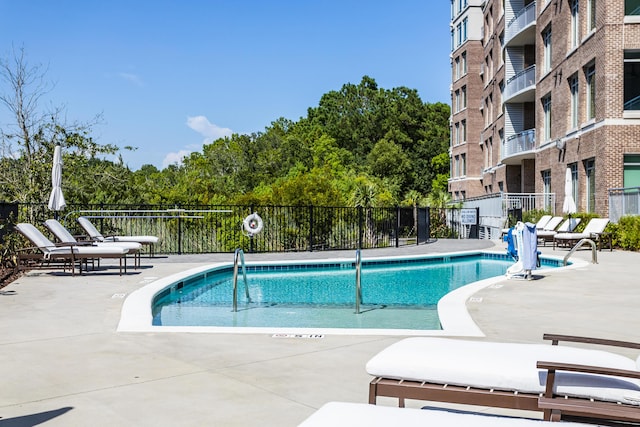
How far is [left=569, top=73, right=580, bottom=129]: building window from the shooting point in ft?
86.1

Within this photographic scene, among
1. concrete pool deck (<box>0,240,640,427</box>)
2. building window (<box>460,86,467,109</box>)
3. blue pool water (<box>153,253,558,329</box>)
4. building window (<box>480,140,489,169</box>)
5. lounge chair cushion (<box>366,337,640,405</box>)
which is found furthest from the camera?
building window (<box>460,86,467,109</box>)

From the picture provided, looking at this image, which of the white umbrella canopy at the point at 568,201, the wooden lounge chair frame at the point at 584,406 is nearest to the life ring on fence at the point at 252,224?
the white umbrella canopy at the point at 568,201

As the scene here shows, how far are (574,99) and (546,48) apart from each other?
526 centimetres

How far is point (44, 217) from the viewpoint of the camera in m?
17.4

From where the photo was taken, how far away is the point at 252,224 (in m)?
19.7

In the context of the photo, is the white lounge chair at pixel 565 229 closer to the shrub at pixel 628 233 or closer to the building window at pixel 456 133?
the shrub at pixel 628 233

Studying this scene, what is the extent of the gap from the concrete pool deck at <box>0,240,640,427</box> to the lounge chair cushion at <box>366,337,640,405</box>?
855 mm

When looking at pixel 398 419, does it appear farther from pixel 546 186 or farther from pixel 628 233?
pixel 546 186

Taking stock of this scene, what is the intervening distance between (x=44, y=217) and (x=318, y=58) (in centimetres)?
4492

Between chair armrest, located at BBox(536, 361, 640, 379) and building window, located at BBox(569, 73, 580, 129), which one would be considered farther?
building window, located at BBox(569, 73, 580, 129)

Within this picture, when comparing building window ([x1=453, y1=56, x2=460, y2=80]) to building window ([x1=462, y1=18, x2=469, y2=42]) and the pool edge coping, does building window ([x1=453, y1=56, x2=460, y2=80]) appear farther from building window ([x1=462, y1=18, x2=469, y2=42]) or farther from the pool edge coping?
the pool edge coping

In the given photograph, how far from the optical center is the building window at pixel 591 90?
2430 cm

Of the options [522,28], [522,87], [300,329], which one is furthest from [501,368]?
[522,28]

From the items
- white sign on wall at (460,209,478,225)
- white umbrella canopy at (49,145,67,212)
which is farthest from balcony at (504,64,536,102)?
white umbrella canopy at (49,145,67,212)
